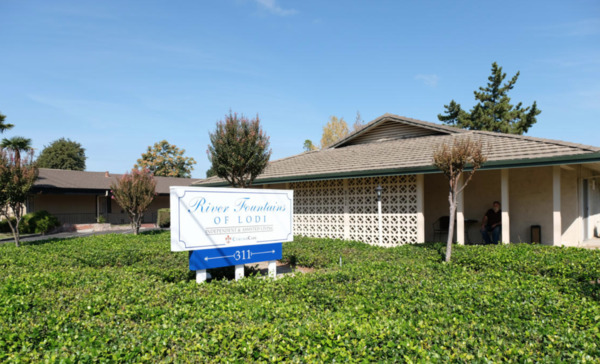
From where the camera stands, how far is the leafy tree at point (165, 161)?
2052 inches

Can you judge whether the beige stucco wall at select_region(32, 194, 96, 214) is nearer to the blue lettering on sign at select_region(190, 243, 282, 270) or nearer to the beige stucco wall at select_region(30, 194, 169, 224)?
the beige stucco wall at select_region(30, 194, 169, 224)

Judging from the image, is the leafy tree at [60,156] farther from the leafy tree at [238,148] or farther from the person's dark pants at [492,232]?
the person's dark pants at [492,232]

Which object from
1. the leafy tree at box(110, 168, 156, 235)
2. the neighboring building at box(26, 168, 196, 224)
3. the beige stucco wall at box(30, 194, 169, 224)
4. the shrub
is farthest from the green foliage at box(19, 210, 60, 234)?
the leafy tree at box(110, 168, 156, 235)

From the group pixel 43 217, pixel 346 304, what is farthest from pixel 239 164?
pixel 43 217

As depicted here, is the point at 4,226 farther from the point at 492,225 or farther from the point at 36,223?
the point at 492,225

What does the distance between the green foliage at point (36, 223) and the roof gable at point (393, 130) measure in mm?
20511

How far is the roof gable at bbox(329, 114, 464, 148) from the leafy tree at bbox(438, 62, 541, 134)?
2449 cm

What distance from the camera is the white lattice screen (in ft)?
40.7

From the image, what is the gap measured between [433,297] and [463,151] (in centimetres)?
431

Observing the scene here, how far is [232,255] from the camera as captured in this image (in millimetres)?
7660

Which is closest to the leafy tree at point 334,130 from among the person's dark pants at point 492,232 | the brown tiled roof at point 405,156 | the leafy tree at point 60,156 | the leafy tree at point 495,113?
the leafy tree at point 495,113

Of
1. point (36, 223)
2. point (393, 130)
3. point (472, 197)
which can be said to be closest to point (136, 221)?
point (393, 130)

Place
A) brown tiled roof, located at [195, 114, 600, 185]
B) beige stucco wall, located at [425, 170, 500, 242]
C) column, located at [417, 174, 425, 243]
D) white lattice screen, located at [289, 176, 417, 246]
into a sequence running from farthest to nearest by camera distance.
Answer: beige stucco wall, located at [425, 170, 500, 242] → white lattice screen, located at [289, 176, 417, 246] → column, located at [417, 174, 425, 243] → brown tiled roof, located at [195, 114, 600, 185]

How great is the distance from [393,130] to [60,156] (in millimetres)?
50923
